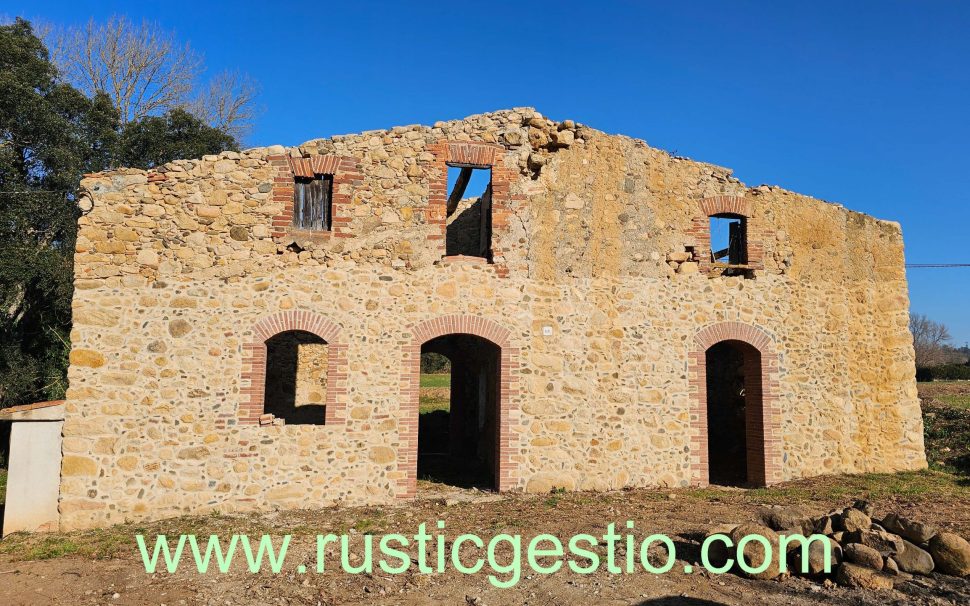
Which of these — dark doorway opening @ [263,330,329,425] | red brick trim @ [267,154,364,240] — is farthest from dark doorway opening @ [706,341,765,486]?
dark doorway opening @ [263,330,329,425]

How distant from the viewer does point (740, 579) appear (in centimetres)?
562

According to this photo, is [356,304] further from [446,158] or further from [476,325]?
[446,158]

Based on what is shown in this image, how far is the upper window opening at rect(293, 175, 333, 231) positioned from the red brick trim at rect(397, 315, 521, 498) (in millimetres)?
2274

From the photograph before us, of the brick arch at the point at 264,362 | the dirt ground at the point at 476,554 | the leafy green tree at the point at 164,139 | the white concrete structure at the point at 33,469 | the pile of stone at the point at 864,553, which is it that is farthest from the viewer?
the leafy green tree at the point at 164,139

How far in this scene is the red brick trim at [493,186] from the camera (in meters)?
9.38

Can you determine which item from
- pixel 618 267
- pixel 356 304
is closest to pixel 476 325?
pixel 356 304

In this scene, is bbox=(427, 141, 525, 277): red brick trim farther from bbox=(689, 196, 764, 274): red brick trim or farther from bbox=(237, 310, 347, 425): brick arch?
bbox=(689, 196, 764, 274): red brick trim

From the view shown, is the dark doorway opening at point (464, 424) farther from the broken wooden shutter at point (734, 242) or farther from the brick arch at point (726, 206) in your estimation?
the broken wooden shutter at point (734, 242)

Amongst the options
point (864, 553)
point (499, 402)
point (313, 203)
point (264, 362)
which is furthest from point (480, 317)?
point (864, 553)

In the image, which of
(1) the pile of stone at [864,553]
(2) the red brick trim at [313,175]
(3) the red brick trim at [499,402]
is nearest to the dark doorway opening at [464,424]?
(3) the red brick trim at [499,402]

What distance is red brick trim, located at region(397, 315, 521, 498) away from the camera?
8766 millimetres

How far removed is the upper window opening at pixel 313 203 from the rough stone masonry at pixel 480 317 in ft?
0.22

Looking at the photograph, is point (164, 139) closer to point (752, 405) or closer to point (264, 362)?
point (264, 362)

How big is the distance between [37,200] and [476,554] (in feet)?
47.4
